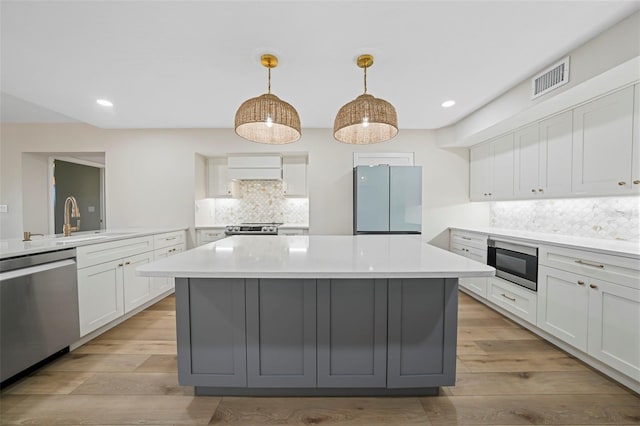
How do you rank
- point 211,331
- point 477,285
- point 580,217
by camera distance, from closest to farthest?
1. point 211,331
2. point 580,217
3. point 477,285

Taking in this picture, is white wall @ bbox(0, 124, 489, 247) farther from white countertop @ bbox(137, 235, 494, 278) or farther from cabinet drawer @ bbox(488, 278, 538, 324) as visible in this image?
white countertop @ bbox(137, 235, 494, 278)

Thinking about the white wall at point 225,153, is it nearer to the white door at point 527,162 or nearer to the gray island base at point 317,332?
the white door at point 527,162

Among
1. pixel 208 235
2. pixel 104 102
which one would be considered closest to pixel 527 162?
pixel 208 235

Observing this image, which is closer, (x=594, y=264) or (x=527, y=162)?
(x=594, y=264)

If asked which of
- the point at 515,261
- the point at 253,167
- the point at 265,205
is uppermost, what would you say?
the point at 253,167

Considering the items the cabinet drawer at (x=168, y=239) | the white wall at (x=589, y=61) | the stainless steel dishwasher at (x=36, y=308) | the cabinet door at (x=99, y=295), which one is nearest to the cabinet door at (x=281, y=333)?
the stainless steel dishwasher at (x=36, y=308)

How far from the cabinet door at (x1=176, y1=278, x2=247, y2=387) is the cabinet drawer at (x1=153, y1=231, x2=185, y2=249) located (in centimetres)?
208

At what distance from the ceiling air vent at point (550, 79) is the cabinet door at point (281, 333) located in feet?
8.46

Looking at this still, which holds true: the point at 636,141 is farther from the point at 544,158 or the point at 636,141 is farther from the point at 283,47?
the point at 283,47

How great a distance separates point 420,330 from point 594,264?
148 cm

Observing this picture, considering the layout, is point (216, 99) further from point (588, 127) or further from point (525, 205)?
point (525, 205)

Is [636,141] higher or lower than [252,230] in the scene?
higher

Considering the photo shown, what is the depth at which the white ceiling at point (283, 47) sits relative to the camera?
1587mm

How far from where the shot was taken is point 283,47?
1.93 m
